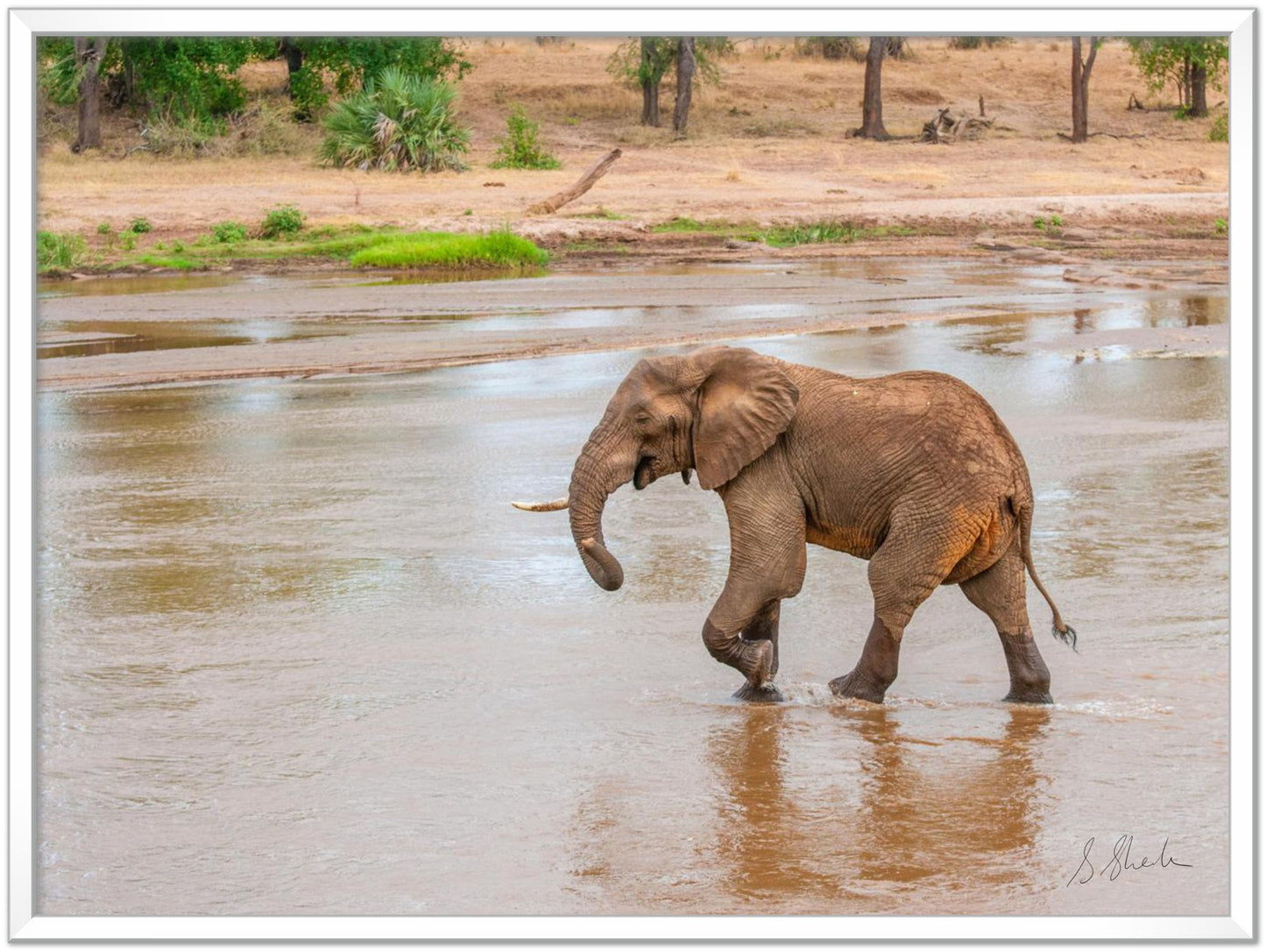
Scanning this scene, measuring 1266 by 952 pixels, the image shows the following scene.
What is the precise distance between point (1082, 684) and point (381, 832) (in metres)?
2.79

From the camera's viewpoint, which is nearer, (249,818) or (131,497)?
(249,818)

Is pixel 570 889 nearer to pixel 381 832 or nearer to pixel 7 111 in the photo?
pixel 381 832

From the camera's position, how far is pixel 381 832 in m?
4.92

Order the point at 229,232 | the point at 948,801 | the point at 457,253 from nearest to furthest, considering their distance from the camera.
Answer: the point at 948,801 < the point at 457,253 < the point at 229,232

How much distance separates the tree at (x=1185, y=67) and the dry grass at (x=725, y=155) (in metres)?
0.74

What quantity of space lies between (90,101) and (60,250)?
26.4 ft

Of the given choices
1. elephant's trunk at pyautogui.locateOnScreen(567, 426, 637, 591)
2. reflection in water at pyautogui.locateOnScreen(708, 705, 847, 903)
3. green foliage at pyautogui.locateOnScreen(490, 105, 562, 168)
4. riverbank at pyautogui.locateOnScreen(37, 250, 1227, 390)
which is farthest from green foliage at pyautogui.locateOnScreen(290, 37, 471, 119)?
reflection in water at pyautogui.locateOnScreen(708, 705, 847, 903)

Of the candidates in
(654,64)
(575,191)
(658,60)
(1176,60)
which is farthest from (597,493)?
(1176,60)

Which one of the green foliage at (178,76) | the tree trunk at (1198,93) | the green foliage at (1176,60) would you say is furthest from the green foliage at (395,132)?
the tree trunk at (1198,93)

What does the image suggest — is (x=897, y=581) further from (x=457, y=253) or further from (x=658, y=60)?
(x=658, y=60)

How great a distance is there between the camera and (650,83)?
36406 millimetres
